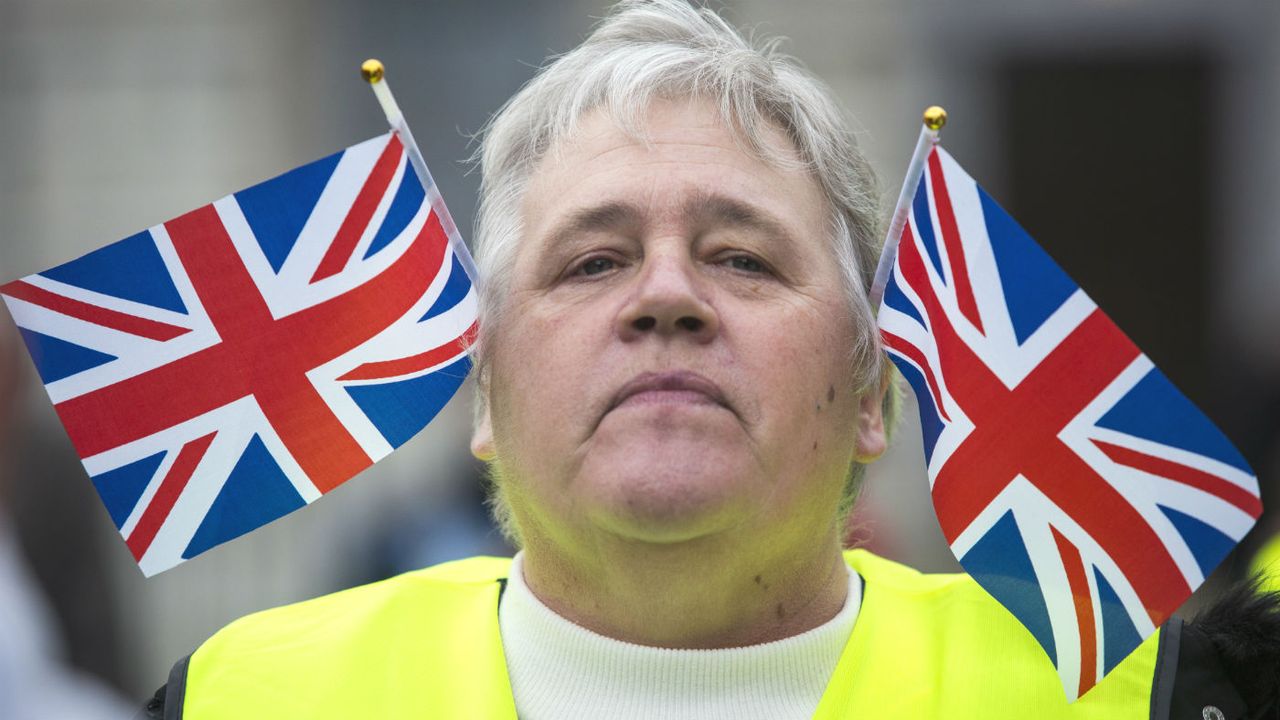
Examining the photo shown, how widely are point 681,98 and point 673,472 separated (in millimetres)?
753

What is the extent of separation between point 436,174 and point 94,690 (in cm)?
411

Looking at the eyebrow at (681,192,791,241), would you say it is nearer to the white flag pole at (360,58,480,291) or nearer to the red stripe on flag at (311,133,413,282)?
the white flag pole at (360,58,480,291)

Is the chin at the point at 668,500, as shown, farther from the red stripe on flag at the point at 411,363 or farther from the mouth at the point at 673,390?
the red stripe on flag at the point at 411,363

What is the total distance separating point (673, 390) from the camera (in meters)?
2.54

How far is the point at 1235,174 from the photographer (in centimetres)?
872

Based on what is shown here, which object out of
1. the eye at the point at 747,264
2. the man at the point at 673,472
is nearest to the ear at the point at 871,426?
the man at the point at 673,472

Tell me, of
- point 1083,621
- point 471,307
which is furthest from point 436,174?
point 1083,621

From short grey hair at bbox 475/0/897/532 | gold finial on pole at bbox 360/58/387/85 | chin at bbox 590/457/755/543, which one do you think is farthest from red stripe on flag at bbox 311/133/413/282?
chin at bbox 590/457/755/543

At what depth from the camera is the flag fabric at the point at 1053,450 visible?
2459 millimetres

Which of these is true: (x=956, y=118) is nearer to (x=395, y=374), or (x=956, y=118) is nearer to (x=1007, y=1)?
(x=1007, y=1)

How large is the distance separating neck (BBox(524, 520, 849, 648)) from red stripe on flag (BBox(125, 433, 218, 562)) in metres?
0.62

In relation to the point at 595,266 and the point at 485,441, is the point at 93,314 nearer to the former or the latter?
the point at 485,441

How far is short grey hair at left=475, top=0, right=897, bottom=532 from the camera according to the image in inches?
113

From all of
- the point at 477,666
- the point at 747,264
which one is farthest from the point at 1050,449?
the point at 477,666
